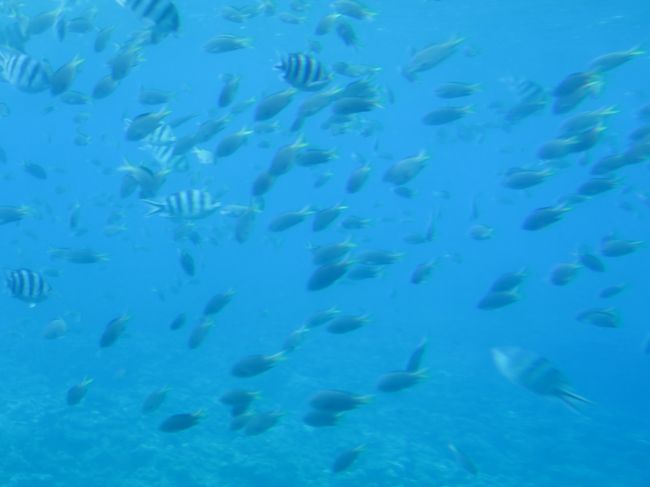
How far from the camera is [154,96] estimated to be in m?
10.5

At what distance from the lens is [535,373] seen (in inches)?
193

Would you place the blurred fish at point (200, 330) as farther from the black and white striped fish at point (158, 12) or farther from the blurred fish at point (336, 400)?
the black and white striped fish at point (158, 12)

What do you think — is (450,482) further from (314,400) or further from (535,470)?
(314,400)

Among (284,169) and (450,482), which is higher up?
(284,169)

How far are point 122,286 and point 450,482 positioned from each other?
24582 mm

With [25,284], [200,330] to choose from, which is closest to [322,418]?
[200,330]

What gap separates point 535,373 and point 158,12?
4.50m

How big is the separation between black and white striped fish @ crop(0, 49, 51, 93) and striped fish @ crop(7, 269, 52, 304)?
2.15 metres

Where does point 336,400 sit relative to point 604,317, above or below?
below

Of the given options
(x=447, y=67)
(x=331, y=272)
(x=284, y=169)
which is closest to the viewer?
(x=331, y=272)

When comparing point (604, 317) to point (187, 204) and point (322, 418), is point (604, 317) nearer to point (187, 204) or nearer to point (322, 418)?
point (322, 418)

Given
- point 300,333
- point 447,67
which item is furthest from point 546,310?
point 447,67

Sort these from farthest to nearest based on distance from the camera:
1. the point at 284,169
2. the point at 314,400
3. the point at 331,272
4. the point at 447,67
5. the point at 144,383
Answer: the point at 447,67
the point at 144,383
the point at 284,169
the point at 331,272
the point at 314,400

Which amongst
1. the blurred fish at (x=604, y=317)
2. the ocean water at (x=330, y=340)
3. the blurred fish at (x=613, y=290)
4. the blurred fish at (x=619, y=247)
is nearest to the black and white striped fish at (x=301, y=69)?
the ocean water at (x=330, y=340)
